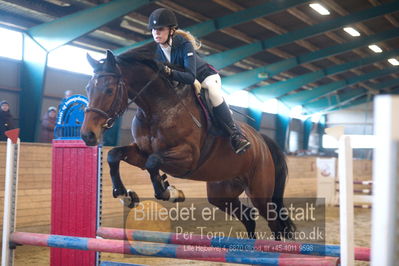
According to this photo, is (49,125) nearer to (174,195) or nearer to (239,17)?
(239,17)

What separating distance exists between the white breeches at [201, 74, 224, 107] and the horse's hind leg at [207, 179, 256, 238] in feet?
2.98

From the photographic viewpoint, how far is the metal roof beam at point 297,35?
32.8 feet

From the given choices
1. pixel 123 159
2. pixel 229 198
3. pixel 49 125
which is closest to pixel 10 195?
pixel 123 159

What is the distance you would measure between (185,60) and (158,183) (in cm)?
77

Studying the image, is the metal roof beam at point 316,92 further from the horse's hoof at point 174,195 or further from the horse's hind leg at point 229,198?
the horse's hoof at point 174,195

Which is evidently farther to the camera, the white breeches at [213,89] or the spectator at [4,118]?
the spectator at [4,118]

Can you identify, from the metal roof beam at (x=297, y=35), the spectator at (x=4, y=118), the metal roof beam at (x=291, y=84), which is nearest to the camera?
the spectator at (x=4, y=118)

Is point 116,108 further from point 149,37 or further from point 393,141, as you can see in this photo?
point 149,37

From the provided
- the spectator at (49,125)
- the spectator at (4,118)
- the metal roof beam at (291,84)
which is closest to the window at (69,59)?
the spectator at (49,125)

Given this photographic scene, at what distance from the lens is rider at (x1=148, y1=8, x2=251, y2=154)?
264 cm

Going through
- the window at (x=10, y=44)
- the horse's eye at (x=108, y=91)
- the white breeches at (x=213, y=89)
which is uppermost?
the window at (x=10, y=44)

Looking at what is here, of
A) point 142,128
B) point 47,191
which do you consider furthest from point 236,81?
point 142,128

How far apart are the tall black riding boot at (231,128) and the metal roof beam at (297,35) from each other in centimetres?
831

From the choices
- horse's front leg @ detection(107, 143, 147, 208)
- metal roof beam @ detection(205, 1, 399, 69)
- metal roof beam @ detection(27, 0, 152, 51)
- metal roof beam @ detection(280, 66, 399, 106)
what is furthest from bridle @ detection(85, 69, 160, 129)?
metal roof beam @ detection(280, 66, 399, 106)
